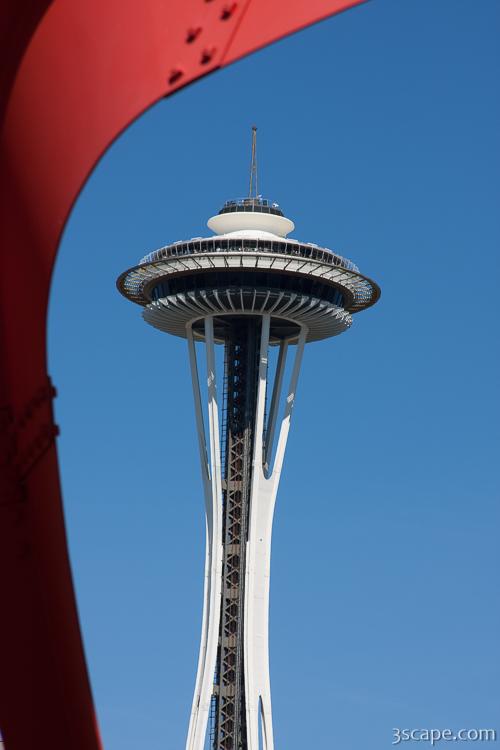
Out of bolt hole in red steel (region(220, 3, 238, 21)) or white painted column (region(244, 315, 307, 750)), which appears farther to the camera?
white painted column (region(244, 315, 307, 750))

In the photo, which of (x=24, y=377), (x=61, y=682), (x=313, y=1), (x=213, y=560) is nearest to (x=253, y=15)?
(x=313, y=1)

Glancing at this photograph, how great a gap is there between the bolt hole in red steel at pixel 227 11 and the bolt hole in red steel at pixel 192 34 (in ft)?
0.30

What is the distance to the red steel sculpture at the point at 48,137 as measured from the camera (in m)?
4.79

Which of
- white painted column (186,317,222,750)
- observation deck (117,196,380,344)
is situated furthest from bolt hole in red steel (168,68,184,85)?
observation deck (117,196,380,344)

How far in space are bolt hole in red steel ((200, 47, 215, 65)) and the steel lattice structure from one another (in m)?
72.2

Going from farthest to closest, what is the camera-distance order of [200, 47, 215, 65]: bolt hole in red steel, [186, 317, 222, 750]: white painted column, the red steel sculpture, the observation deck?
1. the observation deck
2. [186, 317, 222, 750]: white painted column
3. [200, 47, 215, 65]: bolt hole in red steel
4. the red steel sculpture

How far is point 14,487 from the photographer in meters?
5.33

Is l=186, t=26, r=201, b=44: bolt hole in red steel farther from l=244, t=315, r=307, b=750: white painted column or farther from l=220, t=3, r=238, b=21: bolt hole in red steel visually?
l=244, t=315, r=307, b=750: white painted column

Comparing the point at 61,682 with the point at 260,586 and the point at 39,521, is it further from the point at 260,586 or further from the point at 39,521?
the point at 260,586

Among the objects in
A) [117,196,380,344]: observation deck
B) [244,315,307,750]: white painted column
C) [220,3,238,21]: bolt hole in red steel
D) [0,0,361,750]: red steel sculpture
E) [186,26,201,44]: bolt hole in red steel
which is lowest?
[0,0,361,750]: red steel sculpture

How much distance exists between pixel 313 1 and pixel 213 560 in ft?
239

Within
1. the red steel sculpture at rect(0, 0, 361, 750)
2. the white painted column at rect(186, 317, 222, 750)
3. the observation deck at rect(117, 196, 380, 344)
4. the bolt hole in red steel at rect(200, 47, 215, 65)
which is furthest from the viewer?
the observation deck at rect(117, 196, 380, 344)

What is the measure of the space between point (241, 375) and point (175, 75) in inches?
3067

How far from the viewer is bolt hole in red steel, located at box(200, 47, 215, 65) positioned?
4.93m
